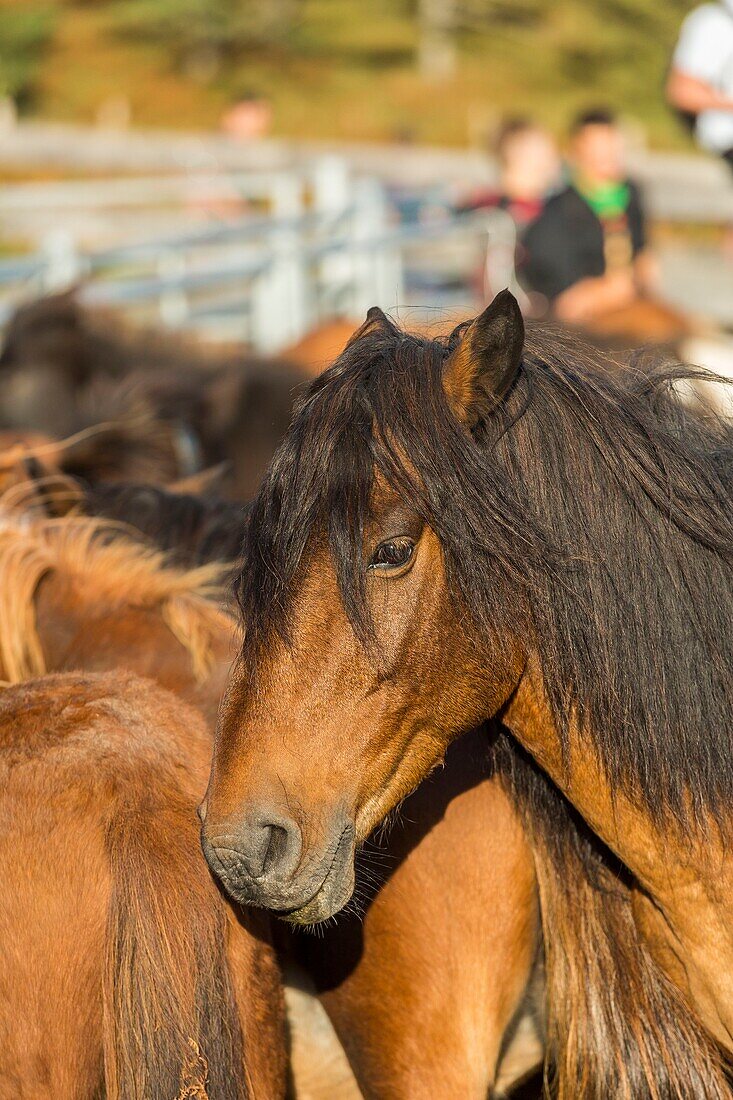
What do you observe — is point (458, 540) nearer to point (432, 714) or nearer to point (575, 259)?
point (432, 714)

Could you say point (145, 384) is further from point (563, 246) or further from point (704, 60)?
point (563, 246)

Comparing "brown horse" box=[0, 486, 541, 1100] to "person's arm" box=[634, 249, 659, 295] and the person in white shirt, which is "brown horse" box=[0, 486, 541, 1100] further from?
"person's arm" box=[634, 249, 659, 295]

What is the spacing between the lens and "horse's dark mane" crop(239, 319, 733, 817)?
2.16m

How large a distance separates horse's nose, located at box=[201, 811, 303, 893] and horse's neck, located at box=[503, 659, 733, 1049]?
525 mm

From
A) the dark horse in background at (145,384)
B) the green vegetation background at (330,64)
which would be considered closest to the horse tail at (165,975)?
the dark horse in background at (145,384)

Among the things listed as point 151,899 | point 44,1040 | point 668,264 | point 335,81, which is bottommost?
point 335,81

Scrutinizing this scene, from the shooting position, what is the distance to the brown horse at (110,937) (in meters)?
2.03

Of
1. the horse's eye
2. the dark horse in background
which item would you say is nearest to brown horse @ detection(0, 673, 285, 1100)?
the horse's eye

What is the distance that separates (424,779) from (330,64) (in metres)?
43.9

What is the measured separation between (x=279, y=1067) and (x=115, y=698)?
Answer: 0.74m

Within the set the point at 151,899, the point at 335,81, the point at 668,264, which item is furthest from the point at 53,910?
the point at 335,81

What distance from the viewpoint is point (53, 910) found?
6.71 ft

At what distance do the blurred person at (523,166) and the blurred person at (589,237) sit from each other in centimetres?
62

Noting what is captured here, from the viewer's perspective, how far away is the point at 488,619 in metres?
2.18
